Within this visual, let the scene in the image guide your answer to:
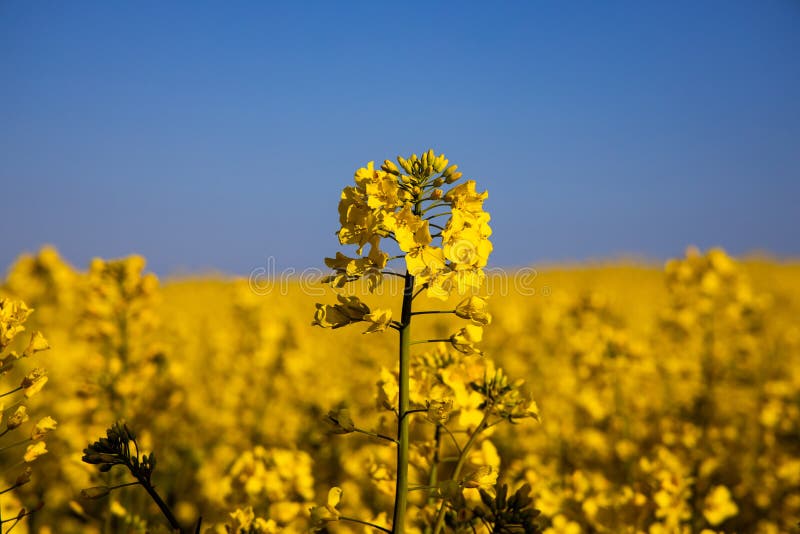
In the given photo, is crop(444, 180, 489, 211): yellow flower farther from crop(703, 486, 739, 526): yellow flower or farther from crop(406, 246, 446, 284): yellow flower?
crop(703, 486, 739, 526): yellow flower

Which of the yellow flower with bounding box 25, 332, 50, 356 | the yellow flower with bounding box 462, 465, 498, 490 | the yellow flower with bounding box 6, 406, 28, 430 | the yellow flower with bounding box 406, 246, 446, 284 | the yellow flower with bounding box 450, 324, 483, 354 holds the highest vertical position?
the yellow flower with bounding box 406, 246, 446, 284

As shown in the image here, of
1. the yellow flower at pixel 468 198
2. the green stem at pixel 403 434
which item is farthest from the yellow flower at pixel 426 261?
the yellow flower at pixel 468 198

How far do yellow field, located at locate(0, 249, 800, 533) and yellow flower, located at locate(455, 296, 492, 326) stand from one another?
653mm

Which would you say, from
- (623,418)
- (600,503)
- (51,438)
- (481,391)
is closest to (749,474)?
(623,418)

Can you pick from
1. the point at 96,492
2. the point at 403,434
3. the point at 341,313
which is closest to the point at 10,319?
the point at 96,492

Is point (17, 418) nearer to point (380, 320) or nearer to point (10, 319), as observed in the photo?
point (10, 319)

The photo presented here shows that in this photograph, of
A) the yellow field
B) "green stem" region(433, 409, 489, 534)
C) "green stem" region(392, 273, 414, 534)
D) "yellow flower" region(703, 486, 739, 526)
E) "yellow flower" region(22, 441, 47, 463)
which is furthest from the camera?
"yellow flower" region(703, 486, 739, 526)

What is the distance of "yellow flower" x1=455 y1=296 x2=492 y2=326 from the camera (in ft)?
8.78

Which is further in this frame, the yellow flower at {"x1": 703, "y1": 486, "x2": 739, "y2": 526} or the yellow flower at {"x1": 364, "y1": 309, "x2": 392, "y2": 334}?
the yellow flower at {"x1": 703, "y1": 486, "x2": 739, "y2": 526}

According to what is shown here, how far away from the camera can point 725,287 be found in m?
8.46

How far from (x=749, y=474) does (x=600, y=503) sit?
402 centimetres

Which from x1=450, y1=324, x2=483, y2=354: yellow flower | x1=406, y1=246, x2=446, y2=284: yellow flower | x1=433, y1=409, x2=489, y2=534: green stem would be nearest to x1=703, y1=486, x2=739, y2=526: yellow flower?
x1=433, y1=409, x2=489, y2=534: green stem

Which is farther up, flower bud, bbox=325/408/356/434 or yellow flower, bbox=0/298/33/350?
yellow flower, bbox=0/298/33/350

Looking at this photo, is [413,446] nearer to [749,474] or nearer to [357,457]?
[357,457]
